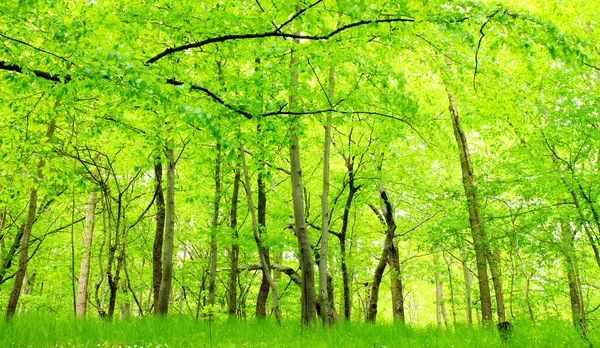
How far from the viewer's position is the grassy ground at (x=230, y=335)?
16.2ft

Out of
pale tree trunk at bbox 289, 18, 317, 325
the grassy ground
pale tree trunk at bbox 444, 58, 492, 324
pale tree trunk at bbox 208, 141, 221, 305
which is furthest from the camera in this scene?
pale tree trunk at bbox 208, 141, 221, 305

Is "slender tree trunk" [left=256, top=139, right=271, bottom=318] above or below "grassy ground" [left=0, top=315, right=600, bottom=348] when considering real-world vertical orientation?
above

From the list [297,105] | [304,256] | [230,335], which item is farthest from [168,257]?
[297,105]

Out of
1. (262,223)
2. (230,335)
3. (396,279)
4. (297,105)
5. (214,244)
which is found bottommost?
(230,335)

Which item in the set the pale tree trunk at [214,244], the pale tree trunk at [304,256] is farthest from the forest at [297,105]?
the pale tree trunk at [214,244]

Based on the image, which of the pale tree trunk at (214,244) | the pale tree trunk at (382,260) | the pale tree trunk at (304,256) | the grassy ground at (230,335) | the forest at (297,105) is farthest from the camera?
the pale tree trunk at (382,260)

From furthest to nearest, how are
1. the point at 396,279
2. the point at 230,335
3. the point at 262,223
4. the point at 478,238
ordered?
1. the point at 396,279
2. the point at 262,223
3. the point at 478,238
4. the point at 230,335

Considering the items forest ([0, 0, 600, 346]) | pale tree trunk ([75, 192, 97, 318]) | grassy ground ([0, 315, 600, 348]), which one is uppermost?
forest ([0, 0, 600, 346])

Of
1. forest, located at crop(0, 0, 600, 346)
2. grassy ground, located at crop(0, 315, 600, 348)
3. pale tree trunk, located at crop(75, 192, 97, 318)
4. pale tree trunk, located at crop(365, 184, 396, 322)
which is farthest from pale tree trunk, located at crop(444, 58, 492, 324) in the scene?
pale tree trunk, located at crop(75, 192, 97, 318)

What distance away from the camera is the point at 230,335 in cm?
593

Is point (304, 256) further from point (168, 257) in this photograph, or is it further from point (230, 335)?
point (168, 257)

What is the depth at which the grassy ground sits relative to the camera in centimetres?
494

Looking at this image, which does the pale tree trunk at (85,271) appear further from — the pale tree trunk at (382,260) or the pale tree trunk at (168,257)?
the pale tree trunk at (382,260)

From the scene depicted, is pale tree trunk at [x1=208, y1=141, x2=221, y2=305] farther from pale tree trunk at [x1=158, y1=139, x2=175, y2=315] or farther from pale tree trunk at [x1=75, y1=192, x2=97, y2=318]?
pale tree trunk at [x1=75, y1=192, x2=97, y2=318]
